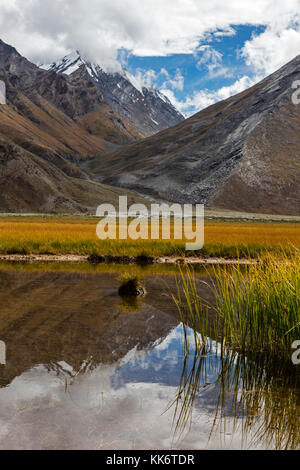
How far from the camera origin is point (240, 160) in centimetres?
12925

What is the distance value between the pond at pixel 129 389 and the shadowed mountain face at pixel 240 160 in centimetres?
11434

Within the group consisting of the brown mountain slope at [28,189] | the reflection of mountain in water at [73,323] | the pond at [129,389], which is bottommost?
the pond at [129,389]

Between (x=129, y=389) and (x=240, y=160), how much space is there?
126693 mm

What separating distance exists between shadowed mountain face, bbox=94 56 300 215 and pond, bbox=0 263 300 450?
114 m

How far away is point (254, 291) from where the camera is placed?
9.23 meters

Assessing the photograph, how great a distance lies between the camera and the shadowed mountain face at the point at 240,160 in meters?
124

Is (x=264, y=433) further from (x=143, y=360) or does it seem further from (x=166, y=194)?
(x=166, y=194)

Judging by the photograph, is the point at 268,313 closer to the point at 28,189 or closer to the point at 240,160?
the point at 28,189

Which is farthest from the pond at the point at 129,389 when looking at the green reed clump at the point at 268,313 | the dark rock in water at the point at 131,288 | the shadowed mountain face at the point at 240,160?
the shadowed mountain face at the point at 240,160

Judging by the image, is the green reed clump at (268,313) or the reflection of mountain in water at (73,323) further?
the reflection of mountain in water at (73,323)

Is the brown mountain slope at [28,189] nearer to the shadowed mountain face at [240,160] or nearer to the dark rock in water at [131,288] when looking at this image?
the shadowed mountain face at [240,160]

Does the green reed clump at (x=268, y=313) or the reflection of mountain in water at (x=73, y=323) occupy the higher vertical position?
the green reed clump at (x=268, y=313)

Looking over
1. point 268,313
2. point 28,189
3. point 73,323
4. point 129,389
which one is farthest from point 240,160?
point 129,389
